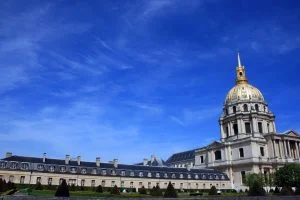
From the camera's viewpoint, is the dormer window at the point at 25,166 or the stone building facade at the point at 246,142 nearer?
the dormer window at the point at 25,166

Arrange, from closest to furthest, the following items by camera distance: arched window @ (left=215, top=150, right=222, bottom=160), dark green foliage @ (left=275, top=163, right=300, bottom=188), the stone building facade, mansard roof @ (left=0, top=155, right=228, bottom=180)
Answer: mansard roof @ (left=0, top=155, right=228, bottom=180)
dark green foliage @ (left=275, top=163, right=300, bottom=188)
the stone building facade
arched window @ (left=215, top=150, right=222, bottom=160)

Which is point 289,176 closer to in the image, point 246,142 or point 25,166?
point 246,142

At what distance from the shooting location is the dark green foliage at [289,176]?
202ft

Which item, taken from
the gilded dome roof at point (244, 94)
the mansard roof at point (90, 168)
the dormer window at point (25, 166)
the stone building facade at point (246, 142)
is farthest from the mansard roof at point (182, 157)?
the dormer window at point (25, 166)

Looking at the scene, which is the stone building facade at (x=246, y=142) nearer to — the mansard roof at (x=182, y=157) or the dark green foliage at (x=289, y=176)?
the mansard roof at (x=182, y=157)

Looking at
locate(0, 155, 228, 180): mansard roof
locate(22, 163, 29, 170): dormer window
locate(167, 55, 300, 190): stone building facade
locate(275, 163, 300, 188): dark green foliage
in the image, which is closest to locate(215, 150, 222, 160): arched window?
locate(167, 55, 300, 190): stone building facade

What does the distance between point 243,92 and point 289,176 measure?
35.9 metres

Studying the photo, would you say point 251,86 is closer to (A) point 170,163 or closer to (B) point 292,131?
(B) point 292,131

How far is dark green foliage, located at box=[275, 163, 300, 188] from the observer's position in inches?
2418

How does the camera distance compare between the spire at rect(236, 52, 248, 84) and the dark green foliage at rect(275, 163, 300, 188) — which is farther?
the spire at rect(236, 52, 248, 84)

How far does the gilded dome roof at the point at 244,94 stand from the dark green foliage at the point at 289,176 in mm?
31677

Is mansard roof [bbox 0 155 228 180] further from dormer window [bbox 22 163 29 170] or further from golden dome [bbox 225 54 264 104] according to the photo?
golden dome [bbox 225 54 264 104]

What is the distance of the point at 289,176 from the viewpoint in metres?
62.1

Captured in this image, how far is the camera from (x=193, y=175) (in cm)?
7912
